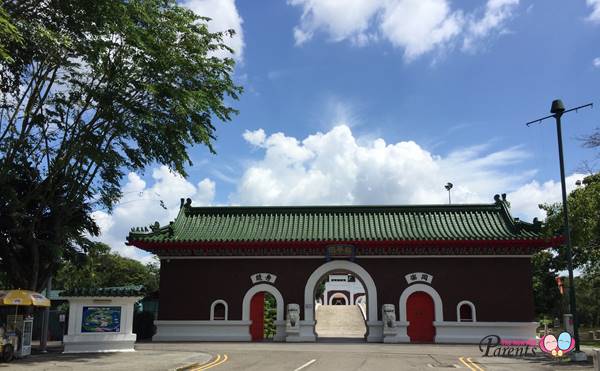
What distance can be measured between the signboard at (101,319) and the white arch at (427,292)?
1313 centimetres

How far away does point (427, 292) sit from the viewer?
2509 cm

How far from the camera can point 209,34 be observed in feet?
60.5

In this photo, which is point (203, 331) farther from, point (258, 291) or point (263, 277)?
point (263, 277)

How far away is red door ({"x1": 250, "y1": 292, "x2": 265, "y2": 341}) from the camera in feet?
84.4

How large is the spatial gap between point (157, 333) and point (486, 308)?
1606 cm

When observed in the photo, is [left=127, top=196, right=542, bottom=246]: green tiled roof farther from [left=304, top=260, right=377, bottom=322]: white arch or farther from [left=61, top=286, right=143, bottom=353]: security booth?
[left=61, top=286, right=143, bottom=353]: security booth

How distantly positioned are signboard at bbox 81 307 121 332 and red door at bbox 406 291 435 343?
13.6 metres

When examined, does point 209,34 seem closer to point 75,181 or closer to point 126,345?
point 75,181

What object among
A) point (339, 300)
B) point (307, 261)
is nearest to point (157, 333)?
point (307, 261)

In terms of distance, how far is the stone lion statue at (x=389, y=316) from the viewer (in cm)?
2408

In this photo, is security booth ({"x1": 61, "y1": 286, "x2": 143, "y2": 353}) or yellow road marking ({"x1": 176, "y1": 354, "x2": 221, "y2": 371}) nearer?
yellow road marking ({"x1": 176, "y1": 354, "x2": 221, "y2": 371})

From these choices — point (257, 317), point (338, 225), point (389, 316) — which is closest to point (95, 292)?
point (257, 317)

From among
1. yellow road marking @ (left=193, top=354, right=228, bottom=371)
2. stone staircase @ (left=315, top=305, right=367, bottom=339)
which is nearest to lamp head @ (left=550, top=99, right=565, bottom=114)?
yellow road marking @ (left=193, top=354, right=228, bottom=371)

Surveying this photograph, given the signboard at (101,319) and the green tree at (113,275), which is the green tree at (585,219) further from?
the green tree at (113,275)
